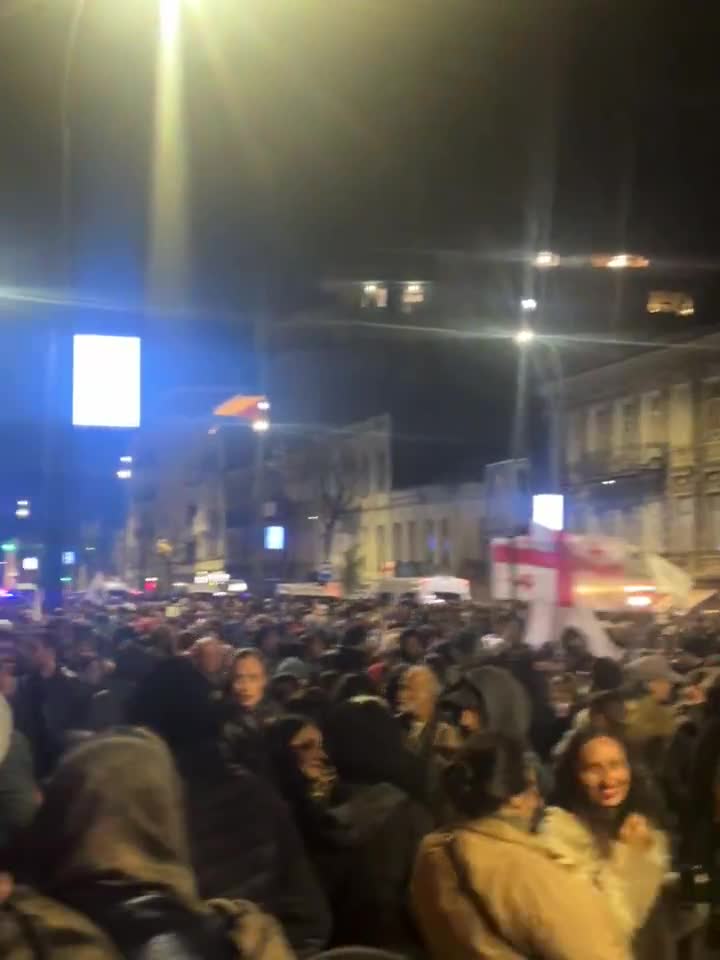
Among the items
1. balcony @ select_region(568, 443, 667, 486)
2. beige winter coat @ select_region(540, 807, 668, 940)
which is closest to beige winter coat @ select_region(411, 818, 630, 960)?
beige winter coat @ select_region(540, 807, 668, 940)

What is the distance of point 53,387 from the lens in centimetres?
562

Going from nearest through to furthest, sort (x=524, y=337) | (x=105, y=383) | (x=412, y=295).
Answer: (x=105, y=383) < (x=524, y=337) < (x=412, y=295)

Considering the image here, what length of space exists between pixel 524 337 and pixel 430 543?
5.19ft

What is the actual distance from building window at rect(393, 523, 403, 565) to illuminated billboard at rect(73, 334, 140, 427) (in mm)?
1512

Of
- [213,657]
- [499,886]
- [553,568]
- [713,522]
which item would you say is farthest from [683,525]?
[499,886]

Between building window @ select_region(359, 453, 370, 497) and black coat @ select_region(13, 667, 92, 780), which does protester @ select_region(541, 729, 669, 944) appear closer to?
black coat @ select_region(13, 667, 92, 780)

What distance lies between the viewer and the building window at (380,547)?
6.23 metres

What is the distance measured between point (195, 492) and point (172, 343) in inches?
37.3

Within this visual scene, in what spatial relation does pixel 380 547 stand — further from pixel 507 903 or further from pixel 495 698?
pixel 507 903

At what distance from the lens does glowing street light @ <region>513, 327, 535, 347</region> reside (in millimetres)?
7168

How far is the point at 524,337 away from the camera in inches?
287

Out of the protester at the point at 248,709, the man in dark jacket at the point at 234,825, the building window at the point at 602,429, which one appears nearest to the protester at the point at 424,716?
the protester at the point at 248,709

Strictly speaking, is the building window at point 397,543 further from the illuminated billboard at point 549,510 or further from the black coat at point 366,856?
the black coat at point 366,856

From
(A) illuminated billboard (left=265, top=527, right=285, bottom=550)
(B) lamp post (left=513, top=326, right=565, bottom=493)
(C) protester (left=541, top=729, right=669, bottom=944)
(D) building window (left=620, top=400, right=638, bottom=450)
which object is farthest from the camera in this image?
(D) building window (left=620, top=400, right=638, bottom=450)
